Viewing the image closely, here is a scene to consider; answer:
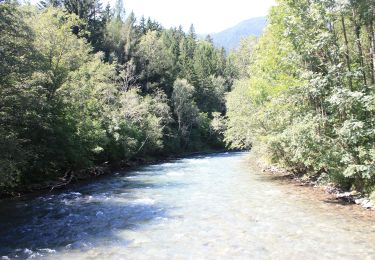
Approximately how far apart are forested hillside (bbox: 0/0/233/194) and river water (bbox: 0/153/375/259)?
3.16m

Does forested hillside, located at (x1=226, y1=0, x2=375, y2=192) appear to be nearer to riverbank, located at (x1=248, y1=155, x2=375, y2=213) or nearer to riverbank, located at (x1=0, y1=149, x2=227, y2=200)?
riverbank, located at (x1=248, y1=155, x2=375, y2=213)

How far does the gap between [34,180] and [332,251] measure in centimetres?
1974

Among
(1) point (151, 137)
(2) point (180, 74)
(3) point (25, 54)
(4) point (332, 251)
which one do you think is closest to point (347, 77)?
(4) point (332, 251)

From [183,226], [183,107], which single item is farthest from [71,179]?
[183,107]

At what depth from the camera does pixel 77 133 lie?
94.1 feet

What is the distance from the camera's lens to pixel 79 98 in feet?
96.2

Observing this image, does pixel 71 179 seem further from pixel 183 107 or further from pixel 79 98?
pixel 183 107

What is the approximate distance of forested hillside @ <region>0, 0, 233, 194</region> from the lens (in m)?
18.5

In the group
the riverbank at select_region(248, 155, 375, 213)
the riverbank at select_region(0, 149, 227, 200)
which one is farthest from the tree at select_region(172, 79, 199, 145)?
the riverbank at select_region(248, 155, 375, 213)

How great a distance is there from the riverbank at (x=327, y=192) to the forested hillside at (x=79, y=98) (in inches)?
581

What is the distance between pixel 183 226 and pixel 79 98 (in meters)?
17.9

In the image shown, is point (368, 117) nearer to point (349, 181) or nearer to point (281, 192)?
point (349, 181)

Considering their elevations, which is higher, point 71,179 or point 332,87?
point 332,87

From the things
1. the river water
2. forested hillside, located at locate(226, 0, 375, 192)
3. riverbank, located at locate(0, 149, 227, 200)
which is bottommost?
the river water
